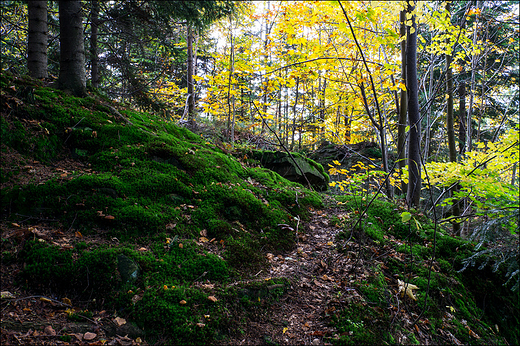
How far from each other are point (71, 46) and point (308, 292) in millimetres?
5524

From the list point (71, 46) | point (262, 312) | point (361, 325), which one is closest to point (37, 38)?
point (71, 46)

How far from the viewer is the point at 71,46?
4.32 meters

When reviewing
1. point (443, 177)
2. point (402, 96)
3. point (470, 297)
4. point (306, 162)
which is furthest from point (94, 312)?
point (402, 96)

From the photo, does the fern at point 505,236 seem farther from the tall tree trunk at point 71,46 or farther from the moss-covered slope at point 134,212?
the tall tree trunk at point 71,46

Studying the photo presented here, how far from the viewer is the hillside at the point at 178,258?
2.19 metres

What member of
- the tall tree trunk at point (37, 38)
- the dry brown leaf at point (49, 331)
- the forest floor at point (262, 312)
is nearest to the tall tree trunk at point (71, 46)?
the tall tree trunk at point (37, 38)

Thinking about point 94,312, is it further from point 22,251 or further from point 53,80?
point 53,80

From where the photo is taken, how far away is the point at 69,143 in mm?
3709

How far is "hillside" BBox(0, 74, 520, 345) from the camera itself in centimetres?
219

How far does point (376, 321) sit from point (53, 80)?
6385 millimetres

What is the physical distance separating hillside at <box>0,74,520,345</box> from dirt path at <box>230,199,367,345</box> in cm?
2

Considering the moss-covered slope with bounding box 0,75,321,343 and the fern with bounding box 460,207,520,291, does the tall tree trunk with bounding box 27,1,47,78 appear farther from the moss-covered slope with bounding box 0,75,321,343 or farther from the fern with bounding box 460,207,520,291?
the fern with bounding box 460,207,520,291

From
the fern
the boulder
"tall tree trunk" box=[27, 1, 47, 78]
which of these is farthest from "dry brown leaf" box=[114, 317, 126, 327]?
the boulder

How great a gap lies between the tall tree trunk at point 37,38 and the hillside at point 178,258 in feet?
2.15
